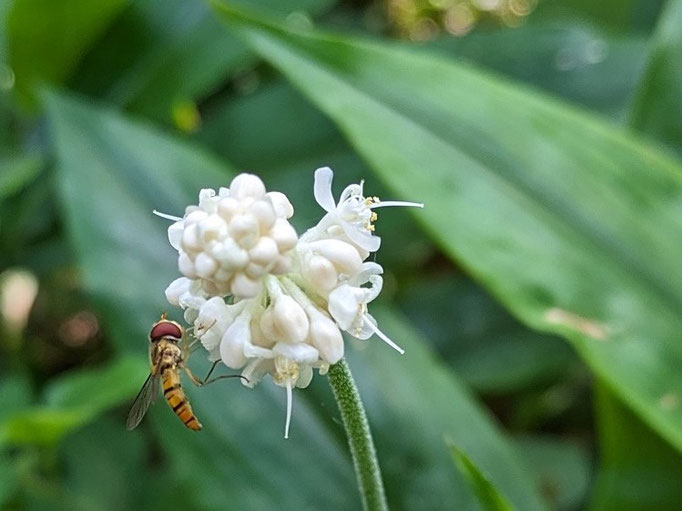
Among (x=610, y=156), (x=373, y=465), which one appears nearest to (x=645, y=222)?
(x=610, y=156)

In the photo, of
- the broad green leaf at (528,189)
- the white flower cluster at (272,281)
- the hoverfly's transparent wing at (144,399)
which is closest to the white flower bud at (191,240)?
the white flower cluster at (272,281)

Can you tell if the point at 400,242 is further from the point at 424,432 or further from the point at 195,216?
the point at 195,216

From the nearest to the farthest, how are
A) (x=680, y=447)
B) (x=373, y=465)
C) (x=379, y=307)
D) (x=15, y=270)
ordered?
(x=373, y=465)
(x=680, y=447)
(x=379, y=307)
(x=15, y=270)

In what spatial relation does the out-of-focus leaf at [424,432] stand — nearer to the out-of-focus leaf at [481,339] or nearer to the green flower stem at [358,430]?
the out-of-focus leaf at [481,339]

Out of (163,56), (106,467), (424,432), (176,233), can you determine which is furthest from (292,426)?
(163,56)

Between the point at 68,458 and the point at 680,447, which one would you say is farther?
the point at 68,458

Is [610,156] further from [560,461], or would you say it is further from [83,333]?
[83,333]

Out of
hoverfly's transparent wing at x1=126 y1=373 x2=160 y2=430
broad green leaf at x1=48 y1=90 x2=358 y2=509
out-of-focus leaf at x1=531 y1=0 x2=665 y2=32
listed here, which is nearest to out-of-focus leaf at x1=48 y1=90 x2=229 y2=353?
broad green leaf at x1=48 y1=90 x2=358 y2=509
